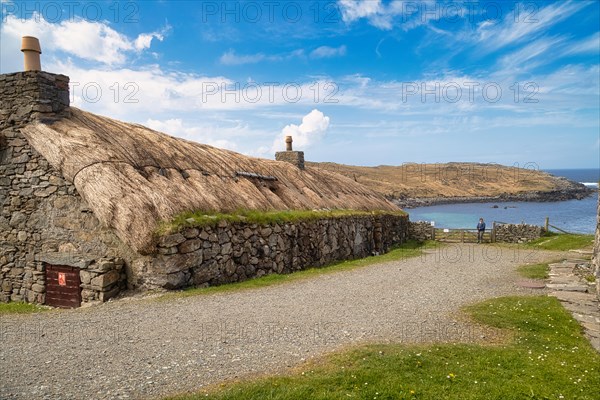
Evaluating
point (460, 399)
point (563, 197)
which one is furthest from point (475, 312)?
point (563, 197)

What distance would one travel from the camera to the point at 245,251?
1434 centimetres

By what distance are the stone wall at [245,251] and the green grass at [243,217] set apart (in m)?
0.19

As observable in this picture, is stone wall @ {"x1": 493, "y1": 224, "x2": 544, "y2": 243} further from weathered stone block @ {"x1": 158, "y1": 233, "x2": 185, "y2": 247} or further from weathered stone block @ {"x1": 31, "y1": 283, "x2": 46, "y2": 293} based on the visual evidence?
weathered stone block @ {"x1": 31, "y1": 283, "x2": 46, "y2": 293}

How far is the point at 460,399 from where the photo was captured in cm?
554

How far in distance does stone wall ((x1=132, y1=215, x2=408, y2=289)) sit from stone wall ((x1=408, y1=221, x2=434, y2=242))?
1008cm

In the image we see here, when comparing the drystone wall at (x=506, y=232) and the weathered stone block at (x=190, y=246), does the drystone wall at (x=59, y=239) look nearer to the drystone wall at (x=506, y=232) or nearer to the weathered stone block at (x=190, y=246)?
the weathered stone block at (x=190, y=246)

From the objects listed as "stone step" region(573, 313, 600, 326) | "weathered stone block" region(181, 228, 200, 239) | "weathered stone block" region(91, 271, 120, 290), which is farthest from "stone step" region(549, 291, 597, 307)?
"weathered stone block" region(91, 271, 120, 290)

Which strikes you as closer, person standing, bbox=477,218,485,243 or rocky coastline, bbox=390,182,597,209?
person standing, bbox=477,218,485,243

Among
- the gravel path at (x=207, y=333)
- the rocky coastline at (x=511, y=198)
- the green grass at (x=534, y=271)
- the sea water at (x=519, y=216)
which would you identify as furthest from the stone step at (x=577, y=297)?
the rocky coastline at (x=511, y=198)

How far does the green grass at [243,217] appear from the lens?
38.7 ft

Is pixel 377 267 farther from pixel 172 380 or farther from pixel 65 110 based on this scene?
pixel 65 110

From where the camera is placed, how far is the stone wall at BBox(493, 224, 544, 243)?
2914 cm

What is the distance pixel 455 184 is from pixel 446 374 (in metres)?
123

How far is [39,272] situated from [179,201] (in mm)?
5029
